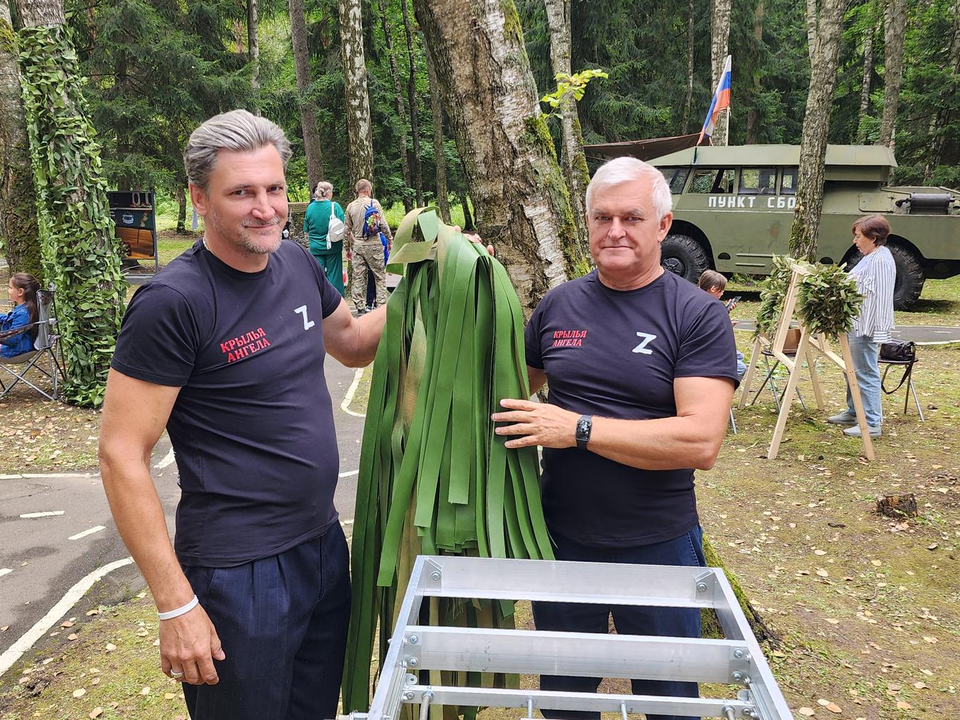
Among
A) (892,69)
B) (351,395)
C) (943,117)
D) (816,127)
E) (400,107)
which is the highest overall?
(892,69)

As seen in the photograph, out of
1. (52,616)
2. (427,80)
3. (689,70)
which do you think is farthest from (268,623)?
(427,80)

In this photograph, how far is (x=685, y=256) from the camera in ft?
39.4

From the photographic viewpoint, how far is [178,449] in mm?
1717

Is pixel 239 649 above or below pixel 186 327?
below

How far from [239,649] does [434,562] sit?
1.81 ft

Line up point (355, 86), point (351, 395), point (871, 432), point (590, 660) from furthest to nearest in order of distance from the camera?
point (355, 86) → point (351, 395) → point (871, 432) → point (590, 660)

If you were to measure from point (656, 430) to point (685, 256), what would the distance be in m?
10.9

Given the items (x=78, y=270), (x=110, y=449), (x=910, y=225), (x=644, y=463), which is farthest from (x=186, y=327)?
(x=910, y=225)

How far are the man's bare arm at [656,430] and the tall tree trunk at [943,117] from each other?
56.5ft

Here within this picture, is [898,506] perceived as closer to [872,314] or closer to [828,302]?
[828,302]

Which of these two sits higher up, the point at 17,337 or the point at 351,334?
the point at 351,334

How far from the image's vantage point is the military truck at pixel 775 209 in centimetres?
1095

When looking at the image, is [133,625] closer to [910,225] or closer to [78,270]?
[78,270]

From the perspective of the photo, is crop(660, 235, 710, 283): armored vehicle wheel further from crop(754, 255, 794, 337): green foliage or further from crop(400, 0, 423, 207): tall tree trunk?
crop(400, 0, 423, 207): tall tree trunk
